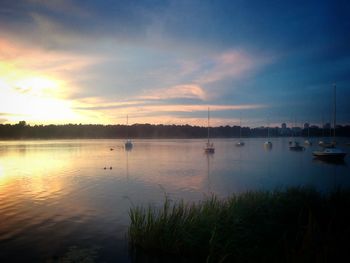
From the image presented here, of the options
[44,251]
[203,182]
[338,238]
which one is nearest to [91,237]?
[44,251]

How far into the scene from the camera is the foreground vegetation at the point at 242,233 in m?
9.45

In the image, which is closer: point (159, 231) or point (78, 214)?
point (159, 231)

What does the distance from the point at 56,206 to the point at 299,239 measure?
62.7ft

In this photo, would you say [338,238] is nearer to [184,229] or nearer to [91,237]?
[184,229]

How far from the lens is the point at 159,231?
40.6ft

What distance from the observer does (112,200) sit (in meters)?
25.5

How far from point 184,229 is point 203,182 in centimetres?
2621

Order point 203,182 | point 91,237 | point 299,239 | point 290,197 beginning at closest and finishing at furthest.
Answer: point 299,239 → point 91,237 → point 290,197 → point 203,182

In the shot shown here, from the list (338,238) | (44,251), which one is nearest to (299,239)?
(338,238)

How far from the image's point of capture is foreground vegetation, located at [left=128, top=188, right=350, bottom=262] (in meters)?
9.45

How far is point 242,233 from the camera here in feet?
38.4

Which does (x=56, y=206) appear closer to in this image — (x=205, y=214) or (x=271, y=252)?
(x=205, y=214)

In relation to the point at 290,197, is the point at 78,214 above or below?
below

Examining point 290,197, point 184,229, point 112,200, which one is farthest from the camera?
point 112,200
